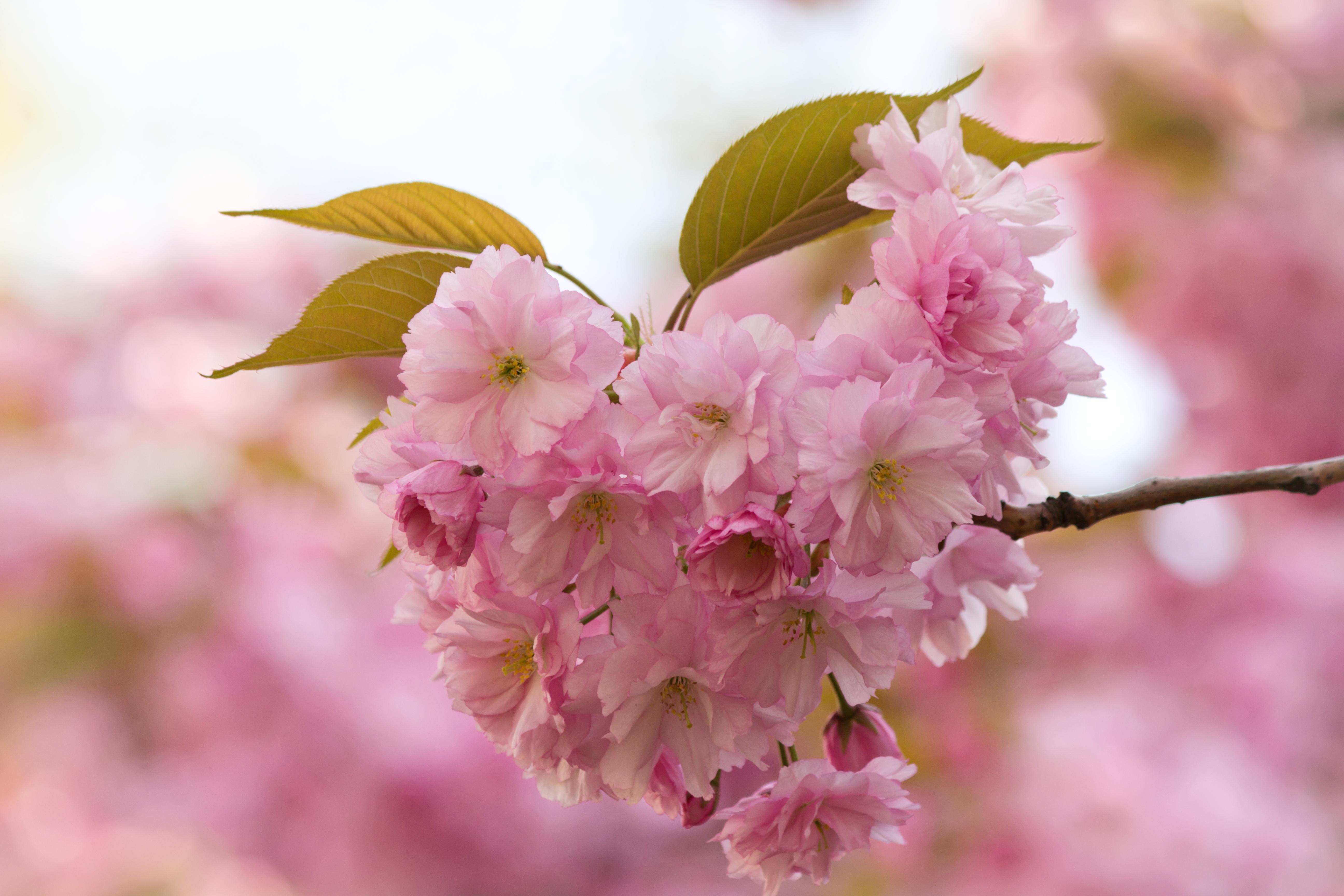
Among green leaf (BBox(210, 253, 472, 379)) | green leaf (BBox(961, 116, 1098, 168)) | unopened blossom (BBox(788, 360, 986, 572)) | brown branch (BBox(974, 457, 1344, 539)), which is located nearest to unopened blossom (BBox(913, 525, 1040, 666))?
brown branch (BBox(974, 457, 1344, 539))

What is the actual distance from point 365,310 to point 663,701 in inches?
10.7

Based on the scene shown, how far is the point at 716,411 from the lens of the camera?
42 centimetres

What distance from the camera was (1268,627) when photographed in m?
2.10

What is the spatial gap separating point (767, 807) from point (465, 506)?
231 millimetres

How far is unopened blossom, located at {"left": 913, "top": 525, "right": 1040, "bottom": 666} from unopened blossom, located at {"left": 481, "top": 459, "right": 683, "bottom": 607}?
189 millimetres

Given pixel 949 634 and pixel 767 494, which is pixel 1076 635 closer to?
pixel 949 634

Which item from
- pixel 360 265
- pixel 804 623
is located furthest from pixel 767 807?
pixel 360 265

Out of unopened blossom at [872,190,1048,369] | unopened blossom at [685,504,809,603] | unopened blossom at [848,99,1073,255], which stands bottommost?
unopened blossom at [685,504,809,603]

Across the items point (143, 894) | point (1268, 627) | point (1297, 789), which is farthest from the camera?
point (143, 894)

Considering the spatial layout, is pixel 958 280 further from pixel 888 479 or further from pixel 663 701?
pixel 663 701

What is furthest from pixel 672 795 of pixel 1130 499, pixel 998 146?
pixel 998 146

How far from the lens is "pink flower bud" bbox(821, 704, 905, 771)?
0.56 meters

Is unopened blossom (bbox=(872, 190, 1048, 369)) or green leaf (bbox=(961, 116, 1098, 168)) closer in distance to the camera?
unopened blossom (bbox=(872, 190, 1048, 369))

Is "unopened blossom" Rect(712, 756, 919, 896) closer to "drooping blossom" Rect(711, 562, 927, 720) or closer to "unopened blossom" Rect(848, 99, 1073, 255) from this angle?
→ "drooping blossom" Rect(711, 562, 927, 720)
